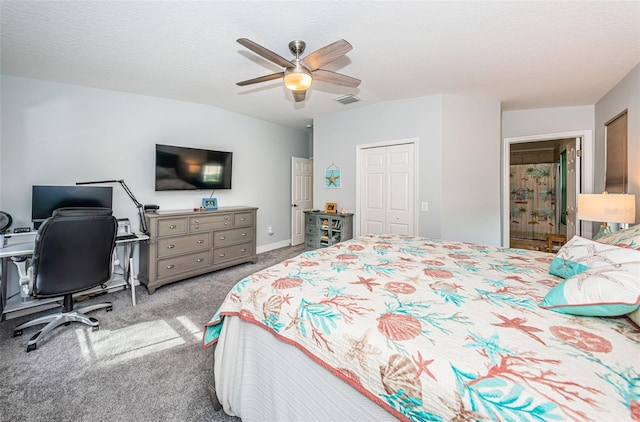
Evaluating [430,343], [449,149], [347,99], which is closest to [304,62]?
[347,99]

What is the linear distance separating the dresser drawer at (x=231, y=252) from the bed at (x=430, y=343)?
2486 millimetres

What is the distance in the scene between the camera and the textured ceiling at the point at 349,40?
1.84m

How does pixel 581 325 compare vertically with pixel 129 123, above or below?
below

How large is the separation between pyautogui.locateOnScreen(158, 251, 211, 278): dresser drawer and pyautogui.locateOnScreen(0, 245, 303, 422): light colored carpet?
1.87 ft

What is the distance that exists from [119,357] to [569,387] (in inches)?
102

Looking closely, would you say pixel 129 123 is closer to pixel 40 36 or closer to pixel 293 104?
pixel 40 36

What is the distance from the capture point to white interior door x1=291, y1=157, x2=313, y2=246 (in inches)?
223

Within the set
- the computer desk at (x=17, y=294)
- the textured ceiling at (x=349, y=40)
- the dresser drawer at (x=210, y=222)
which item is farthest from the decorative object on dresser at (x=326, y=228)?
the computer desk at (x=17, y=294)

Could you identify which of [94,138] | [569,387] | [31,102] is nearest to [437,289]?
[569,387]

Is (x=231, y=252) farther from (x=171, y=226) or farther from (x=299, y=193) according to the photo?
(x=299, y=193)

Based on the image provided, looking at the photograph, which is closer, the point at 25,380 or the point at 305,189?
the point at 25,380

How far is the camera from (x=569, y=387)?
2.24 ft

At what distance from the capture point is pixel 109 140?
131 inches

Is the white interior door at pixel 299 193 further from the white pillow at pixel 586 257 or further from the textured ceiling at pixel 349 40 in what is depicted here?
the white pillow at pixel 586 257
